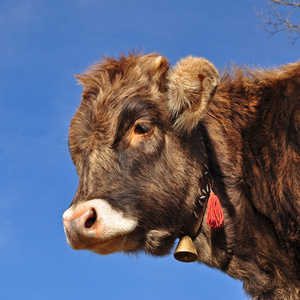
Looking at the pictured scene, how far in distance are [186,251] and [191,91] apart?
1.87 meters

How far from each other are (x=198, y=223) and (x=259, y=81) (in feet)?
6.56

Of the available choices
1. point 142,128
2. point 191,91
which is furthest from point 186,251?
point 191,91

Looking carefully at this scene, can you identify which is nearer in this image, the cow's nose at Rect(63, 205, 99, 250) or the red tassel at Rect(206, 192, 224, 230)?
the cow's nose at Rect(63, 205, 99, 250)

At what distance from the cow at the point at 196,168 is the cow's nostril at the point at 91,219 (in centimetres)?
19

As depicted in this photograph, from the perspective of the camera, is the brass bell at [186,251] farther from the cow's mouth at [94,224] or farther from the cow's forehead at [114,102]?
the cow's forehead at [114,102]

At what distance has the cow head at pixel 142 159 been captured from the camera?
17.5ft

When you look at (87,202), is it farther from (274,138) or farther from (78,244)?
(274,138)

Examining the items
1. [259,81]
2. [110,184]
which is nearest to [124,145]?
[110,184]

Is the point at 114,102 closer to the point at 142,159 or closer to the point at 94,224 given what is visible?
the point at 142,159

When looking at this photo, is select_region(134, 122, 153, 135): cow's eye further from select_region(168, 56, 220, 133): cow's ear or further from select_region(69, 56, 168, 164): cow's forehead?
select_region(168, 56, 220, 133): cow's ear

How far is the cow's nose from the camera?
16.9 ft

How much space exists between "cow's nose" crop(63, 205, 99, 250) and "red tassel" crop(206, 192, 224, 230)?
137cm

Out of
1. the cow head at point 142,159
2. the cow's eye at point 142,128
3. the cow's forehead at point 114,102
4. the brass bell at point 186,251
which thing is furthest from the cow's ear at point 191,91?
the brass bell at point 186,251

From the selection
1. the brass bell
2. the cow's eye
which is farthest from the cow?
the brass bell
